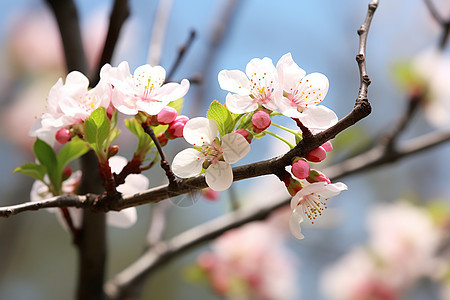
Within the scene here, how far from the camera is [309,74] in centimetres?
56

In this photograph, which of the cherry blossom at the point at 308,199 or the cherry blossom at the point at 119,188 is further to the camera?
the cherry blossom at the point at 119,188

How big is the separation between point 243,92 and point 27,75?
6.00 feet

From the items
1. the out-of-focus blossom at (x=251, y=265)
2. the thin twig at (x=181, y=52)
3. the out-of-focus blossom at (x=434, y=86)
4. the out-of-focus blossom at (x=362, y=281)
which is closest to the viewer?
the thin twig at (x=181, y=52)

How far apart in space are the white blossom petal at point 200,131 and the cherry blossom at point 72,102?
0.38ft

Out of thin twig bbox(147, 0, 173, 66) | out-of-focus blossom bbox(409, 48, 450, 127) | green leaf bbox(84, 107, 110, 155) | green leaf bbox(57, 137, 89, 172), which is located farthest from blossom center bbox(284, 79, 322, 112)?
out-of-focus blossom bbox(409, 48, 450, 127)

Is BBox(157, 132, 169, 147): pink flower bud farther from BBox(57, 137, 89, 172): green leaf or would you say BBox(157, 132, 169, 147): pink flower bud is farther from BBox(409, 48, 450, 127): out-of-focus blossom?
BBox(409, 48, 450, 127): out-of-focus blossom

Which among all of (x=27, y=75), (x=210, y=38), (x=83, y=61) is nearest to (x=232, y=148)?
(x=83, y=61)

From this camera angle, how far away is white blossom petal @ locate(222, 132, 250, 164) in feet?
1.63

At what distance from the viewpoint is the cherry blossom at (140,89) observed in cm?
54

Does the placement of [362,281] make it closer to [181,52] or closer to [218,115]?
[181,52]

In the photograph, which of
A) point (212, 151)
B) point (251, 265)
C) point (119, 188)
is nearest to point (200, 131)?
point (212, 151)

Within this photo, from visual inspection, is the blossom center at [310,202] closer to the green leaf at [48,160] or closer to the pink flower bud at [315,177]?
the pink flower bud at [315,177]

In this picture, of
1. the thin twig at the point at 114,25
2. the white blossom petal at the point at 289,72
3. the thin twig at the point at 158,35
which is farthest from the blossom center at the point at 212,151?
the thin twig at the point at 158,35

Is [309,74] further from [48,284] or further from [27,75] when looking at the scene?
[48,284]
